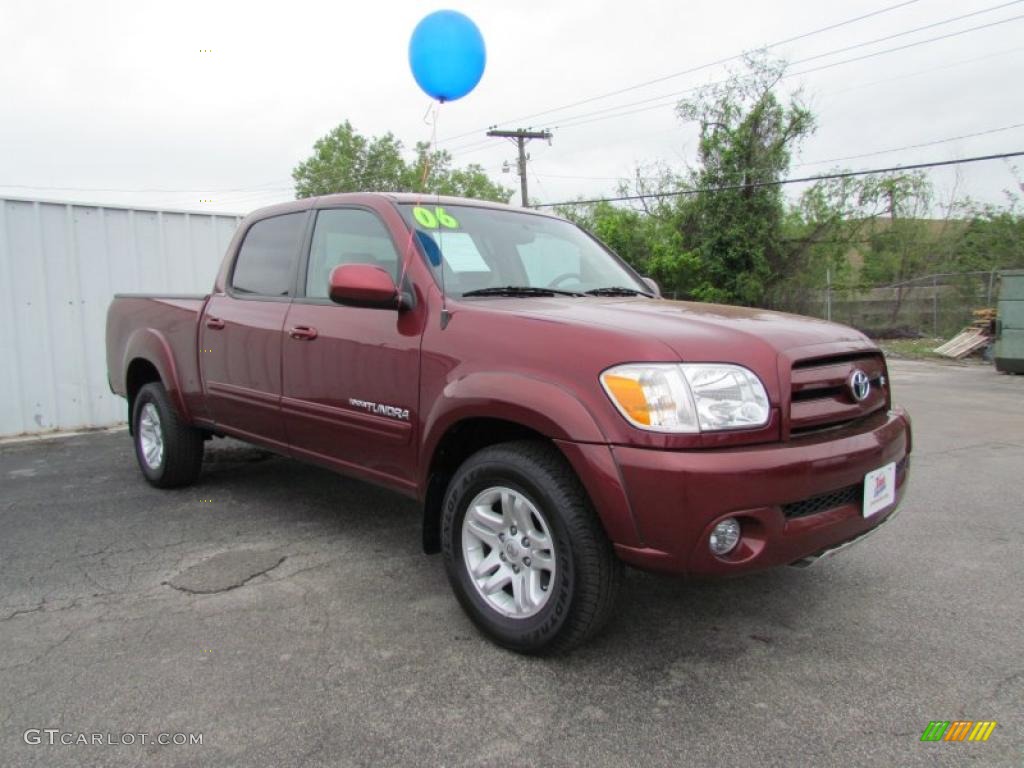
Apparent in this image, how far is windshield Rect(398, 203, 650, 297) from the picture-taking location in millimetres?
3201

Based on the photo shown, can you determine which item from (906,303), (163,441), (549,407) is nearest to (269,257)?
(163,441)

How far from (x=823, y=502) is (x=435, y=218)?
2.04m

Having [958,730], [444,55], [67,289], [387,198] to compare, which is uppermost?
[444,55]

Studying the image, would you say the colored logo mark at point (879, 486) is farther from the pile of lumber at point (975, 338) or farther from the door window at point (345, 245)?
the pile of lumber at point (975, 338)

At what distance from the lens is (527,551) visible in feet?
8.57

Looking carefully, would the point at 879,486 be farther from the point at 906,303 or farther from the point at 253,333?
the point at 906,303

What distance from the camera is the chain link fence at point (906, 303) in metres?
18.8

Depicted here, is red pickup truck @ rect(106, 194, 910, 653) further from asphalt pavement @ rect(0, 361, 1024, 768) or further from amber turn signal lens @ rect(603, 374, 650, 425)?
asphalt pavement @ rect(0, 361, 1024, 768)

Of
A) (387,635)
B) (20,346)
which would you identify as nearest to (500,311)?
(387,635)

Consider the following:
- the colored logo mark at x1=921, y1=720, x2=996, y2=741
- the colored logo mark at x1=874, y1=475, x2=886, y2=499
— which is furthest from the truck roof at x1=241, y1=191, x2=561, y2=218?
the colored logo mark at x1=921, y1=720, x2=996, y2=741

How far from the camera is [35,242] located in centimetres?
716

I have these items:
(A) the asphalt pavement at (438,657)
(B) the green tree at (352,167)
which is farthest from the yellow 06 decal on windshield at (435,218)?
(B) the green tree at (352,167)

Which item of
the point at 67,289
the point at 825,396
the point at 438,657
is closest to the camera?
the point at 825,396

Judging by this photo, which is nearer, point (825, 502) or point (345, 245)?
point (825, 502)
